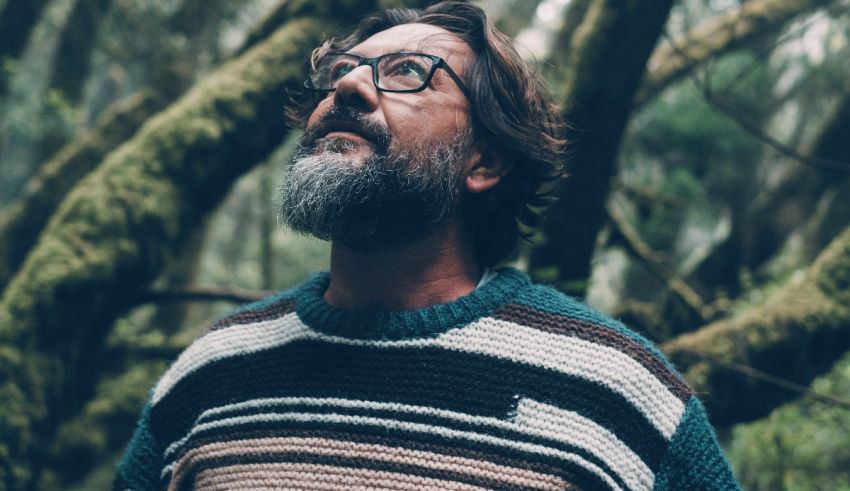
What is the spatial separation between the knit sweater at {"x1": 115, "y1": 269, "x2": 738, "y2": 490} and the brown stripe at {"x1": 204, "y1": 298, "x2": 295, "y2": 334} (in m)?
0.07

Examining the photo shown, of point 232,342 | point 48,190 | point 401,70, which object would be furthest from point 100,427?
point 401,70

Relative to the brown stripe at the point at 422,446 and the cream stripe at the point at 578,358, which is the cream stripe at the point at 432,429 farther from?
the cream stripe at the point at 578,358

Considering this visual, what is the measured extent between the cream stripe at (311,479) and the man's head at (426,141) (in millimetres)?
595

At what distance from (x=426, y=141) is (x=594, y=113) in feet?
5.61

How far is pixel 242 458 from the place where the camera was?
1.85 meters

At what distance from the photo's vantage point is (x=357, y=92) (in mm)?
1988

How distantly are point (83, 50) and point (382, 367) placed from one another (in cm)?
596

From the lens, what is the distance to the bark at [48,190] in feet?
15.6

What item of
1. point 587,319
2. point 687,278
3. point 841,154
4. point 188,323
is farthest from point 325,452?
point 188,323

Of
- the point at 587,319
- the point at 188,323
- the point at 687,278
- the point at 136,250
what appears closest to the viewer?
the point at 587,319

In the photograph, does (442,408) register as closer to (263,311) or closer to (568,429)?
(568,429)

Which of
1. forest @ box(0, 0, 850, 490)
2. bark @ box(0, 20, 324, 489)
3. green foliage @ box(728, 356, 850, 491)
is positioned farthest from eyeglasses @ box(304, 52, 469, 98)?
green foliage @ box(728, 356, 850, 491)

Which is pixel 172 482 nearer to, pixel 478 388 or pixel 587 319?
pixel 478 388

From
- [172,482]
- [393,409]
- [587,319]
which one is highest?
[587,319]
